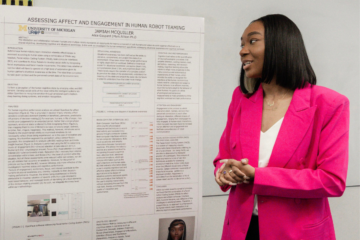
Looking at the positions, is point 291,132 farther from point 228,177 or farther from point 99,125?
point 99,125

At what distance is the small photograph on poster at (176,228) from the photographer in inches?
55.4

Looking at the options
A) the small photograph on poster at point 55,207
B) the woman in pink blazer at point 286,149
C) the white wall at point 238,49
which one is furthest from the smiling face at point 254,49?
the white wall at point 238,49

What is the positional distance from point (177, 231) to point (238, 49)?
1696mm

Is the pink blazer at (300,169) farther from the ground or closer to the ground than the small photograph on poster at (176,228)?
farther from the ground

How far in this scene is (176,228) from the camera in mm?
1414

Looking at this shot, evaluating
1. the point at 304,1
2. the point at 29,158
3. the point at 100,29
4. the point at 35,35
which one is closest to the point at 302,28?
the point at 304,1

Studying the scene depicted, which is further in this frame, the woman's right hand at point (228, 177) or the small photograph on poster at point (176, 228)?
the small photograph on poster at point (176, 228)

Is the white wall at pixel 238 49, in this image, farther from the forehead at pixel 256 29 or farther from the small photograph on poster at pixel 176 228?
the forehead at pixel 256 29

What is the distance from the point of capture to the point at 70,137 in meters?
1.28

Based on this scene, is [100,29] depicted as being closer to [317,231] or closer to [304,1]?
[317,231]

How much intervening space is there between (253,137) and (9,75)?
3.65 ft

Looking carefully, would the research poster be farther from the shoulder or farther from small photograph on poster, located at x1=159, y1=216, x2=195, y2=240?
the shoulder

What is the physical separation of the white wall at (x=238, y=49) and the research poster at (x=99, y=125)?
1057 millimetres

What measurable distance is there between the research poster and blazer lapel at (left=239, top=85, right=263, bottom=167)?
0.97ft
